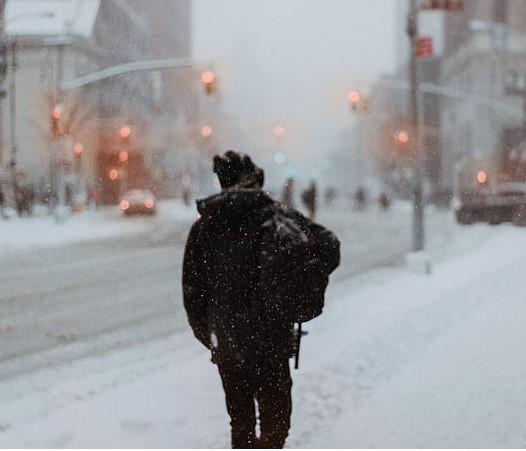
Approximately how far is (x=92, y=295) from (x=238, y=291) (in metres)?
9.48

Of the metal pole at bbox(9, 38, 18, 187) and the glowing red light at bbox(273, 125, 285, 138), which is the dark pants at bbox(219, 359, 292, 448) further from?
the glowing red light at bbox(273, 125, 285, 138)

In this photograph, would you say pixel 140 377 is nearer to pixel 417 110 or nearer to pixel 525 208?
pixel 417 110

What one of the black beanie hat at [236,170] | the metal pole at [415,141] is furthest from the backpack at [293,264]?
the metal pole at [415,141]

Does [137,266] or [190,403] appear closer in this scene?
[190,403]

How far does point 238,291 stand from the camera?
157 inches

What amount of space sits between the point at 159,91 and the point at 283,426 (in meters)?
84.9

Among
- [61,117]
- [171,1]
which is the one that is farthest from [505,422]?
[171,1]

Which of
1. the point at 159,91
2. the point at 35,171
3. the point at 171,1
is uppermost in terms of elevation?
the point at 171,1

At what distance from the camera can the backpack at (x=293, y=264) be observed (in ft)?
12.7

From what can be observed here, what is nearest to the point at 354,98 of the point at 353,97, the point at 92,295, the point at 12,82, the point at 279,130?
the point at 353,97

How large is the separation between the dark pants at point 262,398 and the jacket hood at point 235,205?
762 mm

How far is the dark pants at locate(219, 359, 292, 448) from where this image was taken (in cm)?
405

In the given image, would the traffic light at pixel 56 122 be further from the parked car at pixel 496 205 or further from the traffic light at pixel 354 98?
the parked car at pixel 496 205

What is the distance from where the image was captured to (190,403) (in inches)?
248
